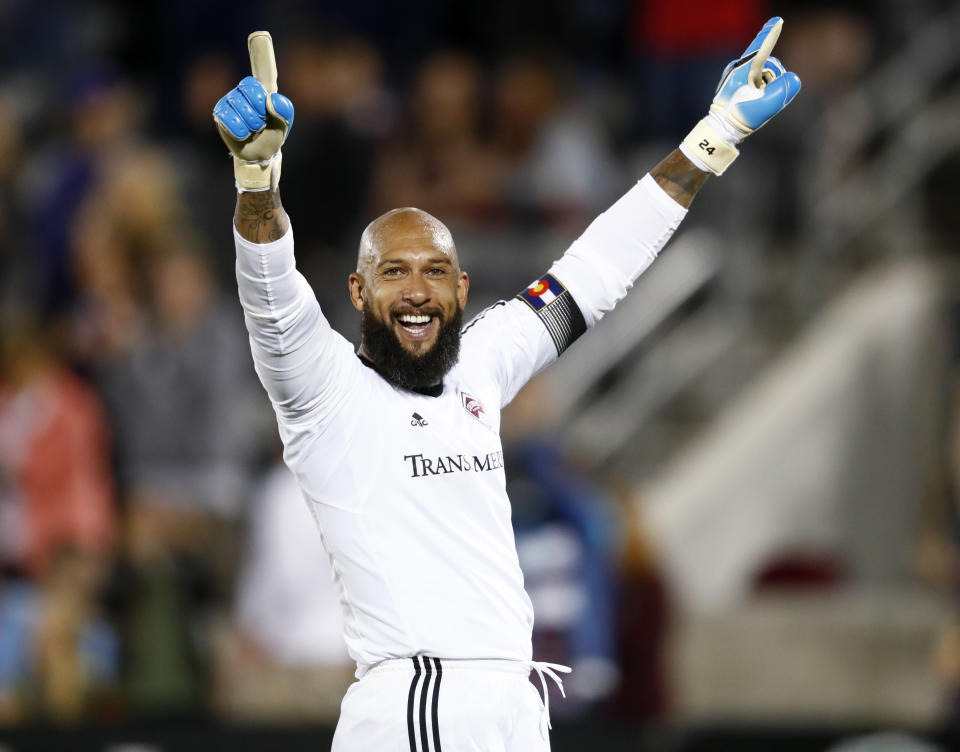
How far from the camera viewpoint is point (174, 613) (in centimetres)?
843

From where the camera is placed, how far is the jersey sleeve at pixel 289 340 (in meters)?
4.16

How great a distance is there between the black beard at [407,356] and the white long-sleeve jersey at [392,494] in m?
0.04

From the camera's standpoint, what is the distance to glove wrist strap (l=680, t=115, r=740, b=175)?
4.96m

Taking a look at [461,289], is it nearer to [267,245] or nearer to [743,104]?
[267,245]

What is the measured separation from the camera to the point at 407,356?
447 centimetres

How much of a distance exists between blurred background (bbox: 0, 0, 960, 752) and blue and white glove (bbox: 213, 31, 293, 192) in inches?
145

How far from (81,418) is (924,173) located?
5589mm

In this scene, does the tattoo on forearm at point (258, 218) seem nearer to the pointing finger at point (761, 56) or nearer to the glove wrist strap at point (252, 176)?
the glove wrist strap at point (252, 176)

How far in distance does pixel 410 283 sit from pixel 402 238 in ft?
0.38

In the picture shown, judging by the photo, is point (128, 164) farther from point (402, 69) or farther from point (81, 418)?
point (402, 69)

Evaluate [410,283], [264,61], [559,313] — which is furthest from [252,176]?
[559,313]

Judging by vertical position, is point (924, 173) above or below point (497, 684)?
above

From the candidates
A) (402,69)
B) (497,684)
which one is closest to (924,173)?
(402,69)

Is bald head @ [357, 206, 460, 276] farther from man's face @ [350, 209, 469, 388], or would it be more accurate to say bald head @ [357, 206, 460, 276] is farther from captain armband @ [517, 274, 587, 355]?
captain armband @ [517, 274, 587, 355]
